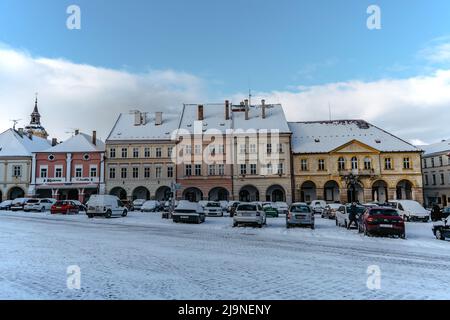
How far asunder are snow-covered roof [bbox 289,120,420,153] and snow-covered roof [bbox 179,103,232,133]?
10.5m

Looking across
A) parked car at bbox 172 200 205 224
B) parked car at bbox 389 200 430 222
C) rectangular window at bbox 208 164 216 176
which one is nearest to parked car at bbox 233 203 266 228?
parked car at bbox 172 200 205 224

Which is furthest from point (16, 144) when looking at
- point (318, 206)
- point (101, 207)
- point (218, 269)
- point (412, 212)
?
point (218, 269)

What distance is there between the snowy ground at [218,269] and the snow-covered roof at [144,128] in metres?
39.5

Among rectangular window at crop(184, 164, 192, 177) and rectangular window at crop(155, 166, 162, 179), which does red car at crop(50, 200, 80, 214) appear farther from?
rectangular window at crop(184, 164, 192, 177)

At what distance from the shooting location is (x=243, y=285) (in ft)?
24.7

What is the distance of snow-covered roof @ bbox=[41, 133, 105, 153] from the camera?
5419 centimetres

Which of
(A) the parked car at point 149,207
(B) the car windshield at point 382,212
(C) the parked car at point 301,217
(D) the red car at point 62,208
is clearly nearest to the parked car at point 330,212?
(C) the parked car at point 301,217

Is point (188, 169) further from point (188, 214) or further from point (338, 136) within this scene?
point (188, 214)

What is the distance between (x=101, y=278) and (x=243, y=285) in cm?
308

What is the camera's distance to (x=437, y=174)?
59969mm

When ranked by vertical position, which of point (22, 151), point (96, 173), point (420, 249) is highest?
point (22, 151)

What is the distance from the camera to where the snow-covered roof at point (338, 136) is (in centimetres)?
5100
